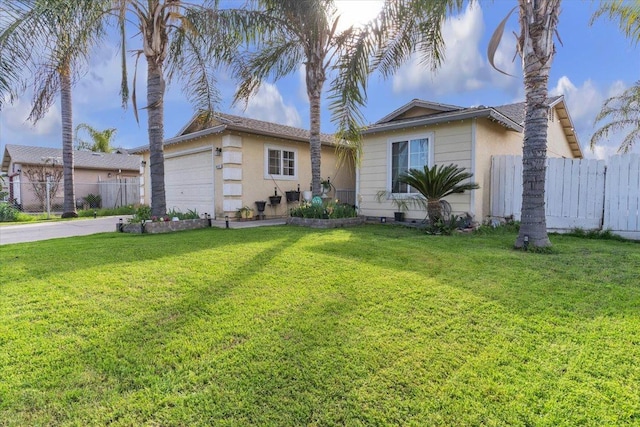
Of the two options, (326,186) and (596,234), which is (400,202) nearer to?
(326,186)

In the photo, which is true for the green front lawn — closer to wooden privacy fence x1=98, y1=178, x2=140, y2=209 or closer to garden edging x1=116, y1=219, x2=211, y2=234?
garden edging x1=116, y1=219, x2=211, y2=234

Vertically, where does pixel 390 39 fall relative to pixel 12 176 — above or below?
above

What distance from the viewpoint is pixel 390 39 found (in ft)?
28.3

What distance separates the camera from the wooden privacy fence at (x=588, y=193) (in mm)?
7344

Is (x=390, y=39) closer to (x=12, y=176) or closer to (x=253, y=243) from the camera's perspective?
(x=253, y=243)

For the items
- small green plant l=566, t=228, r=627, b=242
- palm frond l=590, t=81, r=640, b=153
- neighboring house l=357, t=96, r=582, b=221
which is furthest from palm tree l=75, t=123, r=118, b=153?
palm frond l=590, t=81, r=640, b=153

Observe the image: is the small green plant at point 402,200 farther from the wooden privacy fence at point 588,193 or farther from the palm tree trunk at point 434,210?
the wooden privacy fence at point 588,193

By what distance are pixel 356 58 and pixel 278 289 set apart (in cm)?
685

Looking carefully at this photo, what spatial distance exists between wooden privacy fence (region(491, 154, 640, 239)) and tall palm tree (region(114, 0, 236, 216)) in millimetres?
8459

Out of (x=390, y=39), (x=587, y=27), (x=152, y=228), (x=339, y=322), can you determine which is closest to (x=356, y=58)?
(x=390, y=39)

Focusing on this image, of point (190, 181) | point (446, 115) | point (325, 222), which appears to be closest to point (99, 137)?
point (190, 181)

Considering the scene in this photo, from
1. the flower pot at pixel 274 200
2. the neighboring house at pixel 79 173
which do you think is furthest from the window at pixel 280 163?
the neighboring house at pixel 79 173

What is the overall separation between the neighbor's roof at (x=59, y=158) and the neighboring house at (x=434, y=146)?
63.4 ft

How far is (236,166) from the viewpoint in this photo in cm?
1094
